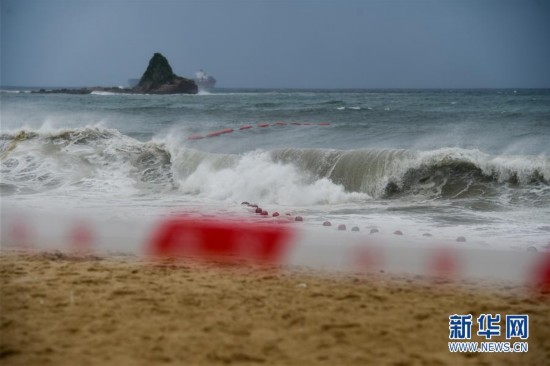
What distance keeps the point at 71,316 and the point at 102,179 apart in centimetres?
862

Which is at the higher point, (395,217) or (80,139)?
(80,139)

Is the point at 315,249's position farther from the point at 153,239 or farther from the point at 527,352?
the point at 527,352

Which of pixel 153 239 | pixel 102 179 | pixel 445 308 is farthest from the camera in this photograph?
pixel 102 179

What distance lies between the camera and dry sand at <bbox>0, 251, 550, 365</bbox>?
11.3 ft

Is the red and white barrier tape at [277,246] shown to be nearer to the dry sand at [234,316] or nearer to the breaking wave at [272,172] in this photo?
the dry sand at [234,316]

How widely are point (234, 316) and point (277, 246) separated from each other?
2448 mm

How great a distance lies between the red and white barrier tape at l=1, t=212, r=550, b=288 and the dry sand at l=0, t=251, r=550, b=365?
503 mm

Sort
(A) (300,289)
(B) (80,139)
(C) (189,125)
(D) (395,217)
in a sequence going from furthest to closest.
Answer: (C) (189,125), (B) (80,139), (D) (395,217), (A) (300,289)

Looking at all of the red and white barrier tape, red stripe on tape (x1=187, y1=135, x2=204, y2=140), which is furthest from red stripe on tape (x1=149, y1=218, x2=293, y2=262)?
red stripe on tape (x1=187, y1=135, x2=204, y2=140)

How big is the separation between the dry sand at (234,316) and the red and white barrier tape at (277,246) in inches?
19.8

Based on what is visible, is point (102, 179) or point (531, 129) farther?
point (531, 129)

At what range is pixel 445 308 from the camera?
4.29 meters

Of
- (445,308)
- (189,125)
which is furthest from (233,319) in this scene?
(189,125)

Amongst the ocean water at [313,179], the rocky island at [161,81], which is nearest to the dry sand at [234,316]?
the ocean water at [313,179]
